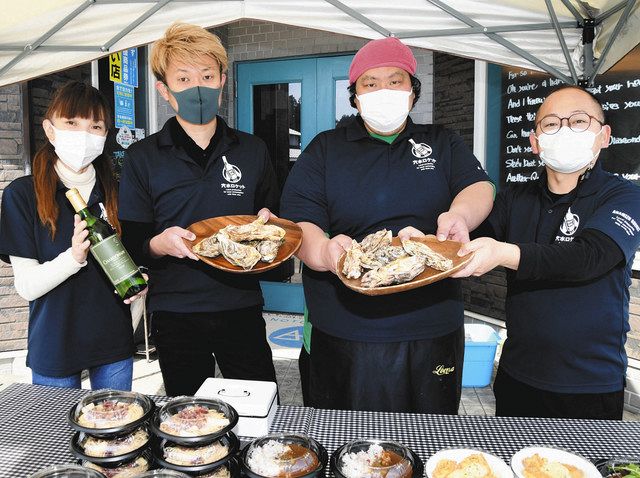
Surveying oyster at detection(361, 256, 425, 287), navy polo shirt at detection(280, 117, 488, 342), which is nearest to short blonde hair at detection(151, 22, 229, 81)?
navy polo shirt at detection(280, 117, 488, 342)

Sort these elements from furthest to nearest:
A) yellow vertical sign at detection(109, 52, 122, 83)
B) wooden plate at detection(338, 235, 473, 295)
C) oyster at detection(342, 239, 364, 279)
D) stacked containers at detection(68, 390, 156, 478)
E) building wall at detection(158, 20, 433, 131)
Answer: building wall at detection(158, 20, 433, 131) → yellow vertical sign at detection(109, 52, 122, 83) → oyster at detection(342, 239, 364, 279) → wooden plate at detection(338, 235, 473, 295) → stacked containers at detection(68, 390, 156, 478)

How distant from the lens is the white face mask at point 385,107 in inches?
75.5

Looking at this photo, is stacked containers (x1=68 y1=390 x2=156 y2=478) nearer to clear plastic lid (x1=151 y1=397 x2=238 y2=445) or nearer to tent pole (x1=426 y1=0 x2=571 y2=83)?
clear plastic lid (x1=151 y1=397 x2=238 y2=445)

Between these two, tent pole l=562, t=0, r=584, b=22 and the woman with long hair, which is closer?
the woman with long hair

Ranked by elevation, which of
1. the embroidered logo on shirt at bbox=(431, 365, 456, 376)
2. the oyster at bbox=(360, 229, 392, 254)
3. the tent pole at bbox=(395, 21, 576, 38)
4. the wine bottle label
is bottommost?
the embroidered logo on shirt at bbox=(431, 365, 456, 376)

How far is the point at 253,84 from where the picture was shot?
6.22 meters

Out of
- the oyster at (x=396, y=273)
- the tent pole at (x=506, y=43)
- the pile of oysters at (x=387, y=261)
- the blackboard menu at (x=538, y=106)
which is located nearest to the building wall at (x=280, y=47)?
the blackboard menu at (x=538, y=106)

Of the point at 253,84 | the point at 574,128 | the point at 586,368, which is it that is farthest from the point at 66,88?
the point at 253,84

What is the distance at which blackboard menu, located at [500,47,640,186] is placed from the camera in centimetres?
368

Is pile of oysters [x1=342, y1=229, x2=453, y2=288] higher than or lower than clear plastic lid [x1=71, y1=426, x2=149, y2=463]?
higher

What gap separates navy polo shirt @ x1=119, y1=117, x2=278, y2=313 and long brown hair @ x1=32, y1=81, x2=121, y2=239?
0.38ft

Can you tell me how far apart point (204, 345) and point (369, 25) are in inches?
78.2

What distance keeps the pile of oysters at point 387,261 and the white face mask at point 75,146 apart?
1201mm

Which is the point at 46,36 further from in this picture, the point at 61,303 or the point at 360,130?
the point at 360,130
